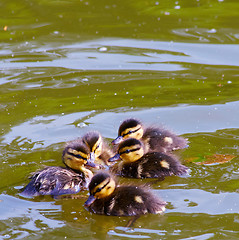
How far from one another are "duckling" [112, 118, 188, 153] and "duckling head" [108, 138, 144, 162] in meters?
0.22

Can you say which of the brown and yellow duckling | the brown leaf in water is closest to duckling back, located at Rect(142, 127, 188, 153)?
the brown leaf in water

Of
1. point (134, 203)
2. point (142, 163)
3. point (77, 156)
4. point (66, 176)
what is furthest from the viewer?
point (142, 163)

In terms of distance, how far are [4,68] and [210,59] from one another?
251 centimetres

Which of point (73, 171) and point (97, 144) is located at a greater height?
point (97, 144)

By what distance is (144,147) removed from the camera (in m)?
5.29

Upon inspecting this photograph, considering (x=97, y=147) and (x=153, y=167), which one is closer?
(x=153, y=167)

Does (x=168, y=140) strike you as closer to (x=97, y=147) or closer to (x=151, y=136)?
(x=151, y=136)

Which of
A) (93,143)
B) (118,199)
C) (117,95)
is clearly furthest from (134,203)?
(117,95)

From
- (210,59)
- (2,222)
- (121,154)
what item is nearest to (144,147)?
(121,154)

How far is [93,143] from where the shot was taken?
5.05 metres

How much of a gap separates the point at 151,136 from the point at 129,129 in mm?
284

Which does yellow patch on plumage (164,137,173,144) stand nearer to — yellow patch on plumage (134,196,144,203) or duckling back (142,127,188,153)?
duckling back (142,127,188,153)

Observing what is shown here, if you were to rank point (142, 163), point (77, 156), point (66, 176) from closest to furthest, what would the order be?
1. point (66, 176)
2. point (77, 156)
3. point (142, 163)

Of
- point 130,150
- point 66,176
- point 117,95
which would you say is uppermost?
point 117,95
